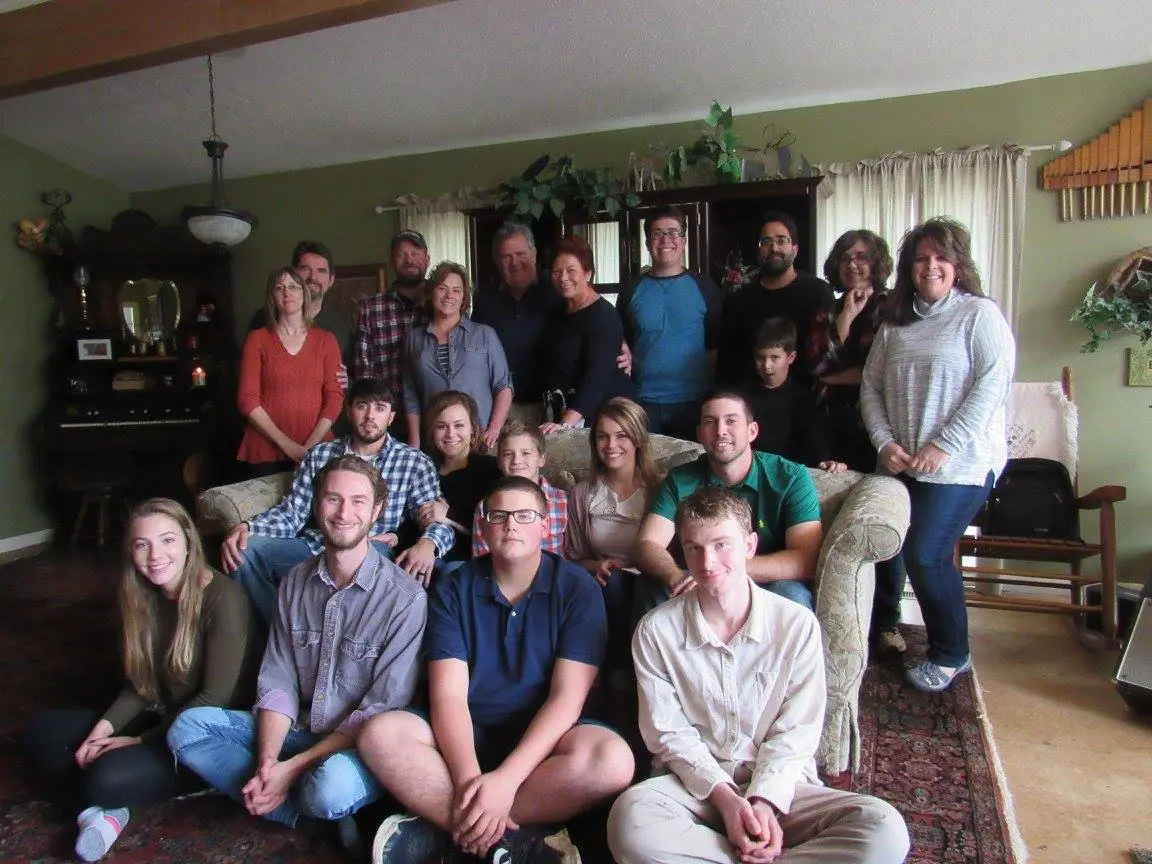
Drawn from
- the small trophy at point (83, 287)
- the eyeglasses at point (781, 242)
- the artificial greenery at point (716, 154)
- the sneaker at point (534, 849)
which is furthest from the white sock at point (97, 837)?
the small trophy at point (83, 287)

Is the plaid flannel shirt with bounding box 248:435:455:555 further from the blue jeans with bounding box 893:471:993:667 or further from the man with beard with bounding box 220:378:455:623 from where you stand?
the blue jeans with bounding box 893:471:993:667

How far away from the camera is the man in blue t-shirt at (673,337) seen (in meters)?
3.12

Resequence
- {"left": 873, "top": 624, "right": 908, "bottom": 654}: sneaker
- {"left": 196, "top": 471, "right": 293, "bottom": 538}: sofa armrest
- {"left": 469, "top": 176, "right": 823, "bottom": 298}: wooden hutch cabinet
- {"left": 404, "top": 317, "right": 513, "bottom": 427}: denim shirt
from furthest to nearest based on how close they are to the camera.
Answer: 1. {"left": 469, "top": 176, "right": 823, "bottom": 298}: wooden hutch cabinet
2. {"left": 404, "top": 317, "right": 513, "bottom": 427}: denim shirt
3. {"left": 873, "top": 624, "right": 908, "bottom": 654}: sneaker
4. {"left": 196, "top": 471, "right": 293, "bottom": 538}: sofa armrest

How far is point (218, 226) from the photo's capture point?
14.1ft

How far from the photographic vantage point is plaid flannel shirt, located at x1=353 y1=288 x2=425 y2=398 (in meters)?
3.37

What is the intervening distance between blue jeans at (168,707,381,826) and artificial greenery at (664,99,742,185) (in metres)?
3.15

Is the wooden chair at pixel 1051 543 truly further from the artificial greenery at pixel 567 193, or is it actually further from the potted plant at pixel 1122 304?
the artificial greenery at pixel 567 193

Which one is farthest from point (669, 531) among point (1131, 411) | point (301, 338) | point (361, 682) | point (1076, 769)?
point (1131, 411)

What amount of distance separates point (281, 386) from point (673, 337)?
1516 millimetres

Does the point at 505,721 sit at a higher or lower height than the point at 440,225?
lower

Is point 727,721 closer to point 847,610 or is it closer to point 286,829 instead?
point 847,610

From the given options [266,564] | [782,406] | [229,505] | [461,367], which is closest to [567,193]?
[461,367]

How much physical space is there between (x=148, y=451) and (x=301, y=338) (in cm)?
282

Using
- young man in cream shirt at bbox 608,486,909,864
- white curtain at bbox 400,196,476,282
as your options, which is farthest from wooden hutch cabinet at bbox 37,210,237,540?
young man in cream shirt at bbox 608,486,909,864
